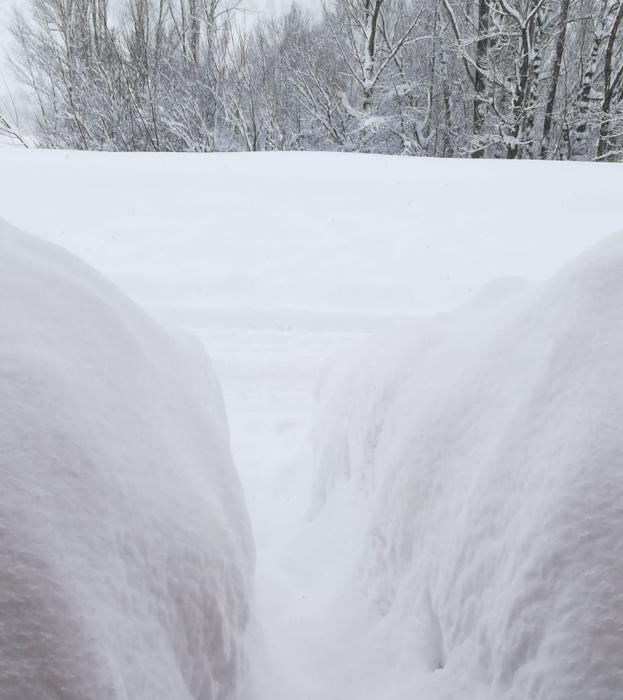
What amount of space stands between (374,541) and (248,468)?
49.5 inches

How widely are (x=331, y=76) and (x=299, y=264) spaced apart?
36.7 ft

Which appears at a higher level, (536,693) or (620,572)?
(620,572)

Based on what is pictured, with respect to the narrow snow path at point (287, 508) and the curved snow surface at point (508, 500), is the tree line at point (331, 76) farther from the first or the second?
the curved snow surface at point (508, 500)

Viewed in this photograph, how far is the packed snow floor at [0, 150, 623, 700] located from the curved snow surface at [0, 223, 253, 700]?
0.42 metres

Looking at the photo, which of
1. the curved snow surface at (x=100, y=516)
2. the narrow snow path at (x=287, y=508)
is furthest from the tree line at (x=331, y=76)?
the curved snow surface at (x=100, y=516)

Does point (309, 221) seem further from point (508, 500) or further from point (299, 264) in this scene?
point (508, 500)

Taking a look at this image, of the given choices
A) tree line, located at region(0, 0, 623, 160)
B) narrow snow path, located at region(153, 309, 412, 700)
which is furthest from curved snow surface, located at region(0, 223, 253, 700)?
tree line, located at region(0, 0, 623, 160)

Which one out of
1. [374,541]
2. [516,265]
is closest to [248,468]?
[374,541]

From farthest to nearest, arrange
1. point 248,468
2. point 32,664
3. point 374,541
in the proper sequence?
point 248,468, point 374,541, point 32,664

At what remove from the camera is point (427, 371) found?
1.59m

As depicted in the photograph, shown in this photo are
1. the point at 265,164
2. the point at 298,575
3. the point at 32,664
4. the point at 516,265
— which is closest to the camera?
the point at 32,664

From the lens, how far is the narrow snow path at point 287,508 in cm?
142

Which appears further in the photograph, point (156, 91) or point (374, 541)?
point (156, 91)

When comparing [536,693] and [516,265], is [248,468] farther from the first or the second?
[516,265]
